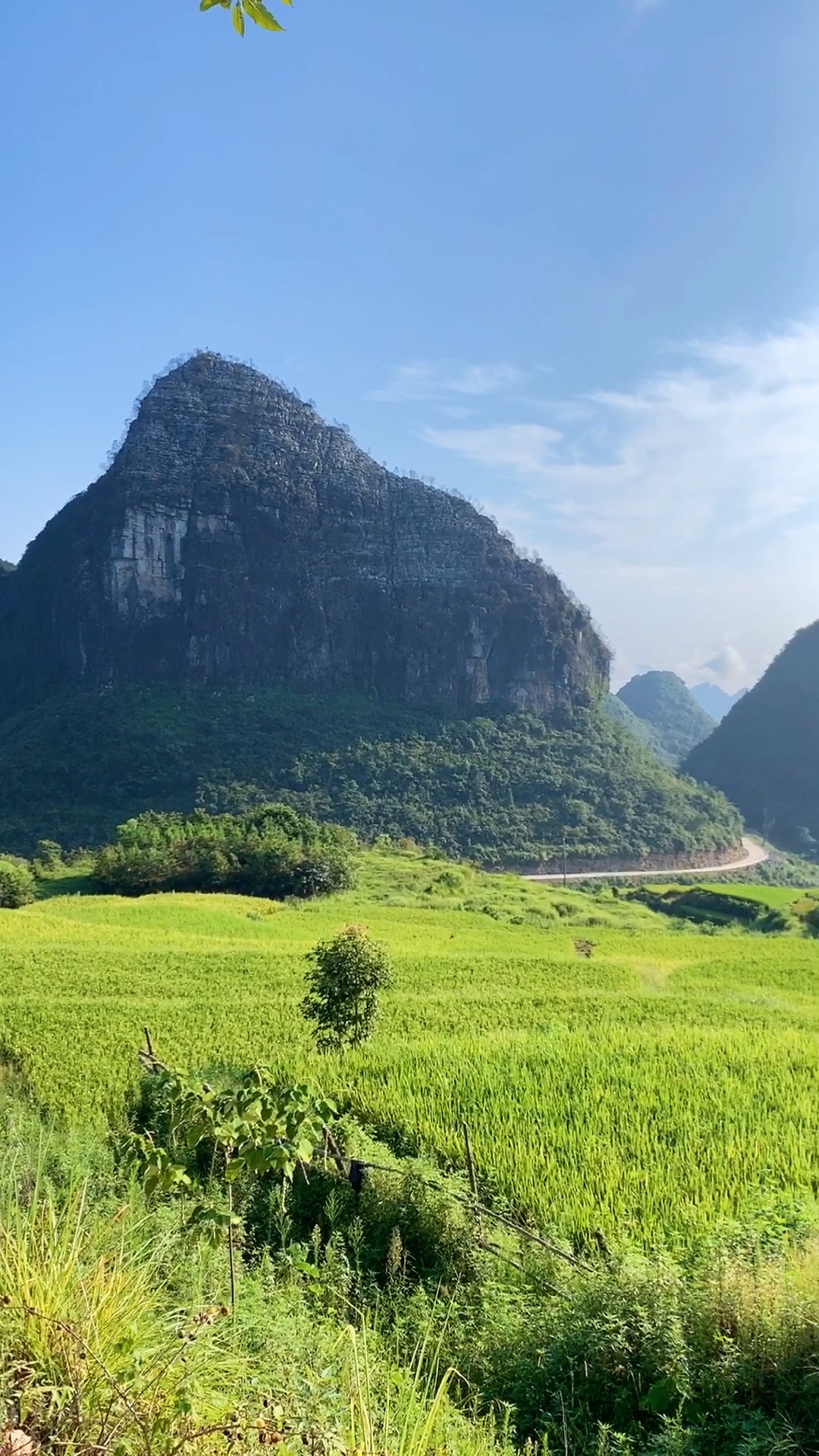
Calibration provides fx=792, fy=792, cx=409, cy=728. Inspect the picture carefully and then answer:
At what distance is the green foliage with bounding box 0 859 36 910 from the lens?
34719 millimetres

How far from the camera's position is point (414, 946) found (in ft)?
77.9

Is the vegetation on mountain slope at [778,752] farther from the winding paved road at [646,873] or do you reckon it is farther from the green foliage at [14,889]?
the green foliage at [14,889]

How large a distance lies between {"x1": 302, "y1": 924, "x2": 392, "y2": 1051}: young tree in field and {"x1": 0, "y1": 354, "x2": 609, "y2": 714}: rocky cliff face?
9474 cm

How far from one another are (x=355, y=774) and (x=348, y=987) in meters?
75.0

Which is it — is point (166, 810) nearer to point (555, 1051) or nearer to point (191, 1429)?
point (555, 1051)

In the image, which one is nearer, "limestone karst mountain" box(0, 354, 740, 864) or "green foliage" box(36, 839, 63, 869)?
"green foliage" box(36, 839, 63, 869)

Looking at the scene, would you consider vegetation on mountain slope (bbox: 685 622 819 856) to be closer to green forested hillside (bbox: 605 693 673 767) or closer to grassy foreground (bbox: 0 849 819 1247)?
green forested hillside (bbox: 605 693 673 767)

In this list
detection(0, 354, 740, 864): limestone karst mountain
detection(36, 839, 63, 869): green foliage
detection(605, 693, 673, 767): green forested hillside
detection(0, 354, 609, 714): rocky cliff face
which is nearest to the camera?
detection(36, 839, 63, 869): green foliage

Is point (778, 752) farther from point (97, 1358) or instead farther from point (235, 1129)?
point (97, 1358)

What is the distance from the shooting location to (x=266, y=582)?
11175 cm

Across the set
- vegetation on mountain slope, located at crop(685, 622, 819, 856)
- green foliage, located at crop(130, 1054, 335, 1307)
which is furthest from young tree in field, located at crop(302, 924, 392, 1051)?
vegetation on mountain slope, located at crop(685, 622, 819, 856)

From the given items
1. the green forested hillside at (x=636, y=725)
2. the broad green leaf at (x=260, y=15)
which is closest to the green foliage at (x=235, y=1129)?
the broad green leaf at (x=260, y=15)

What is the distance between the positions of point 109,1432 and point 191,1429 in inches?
8.4

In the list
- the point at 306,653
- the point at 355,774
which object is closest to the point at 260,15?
the point at 355,774
